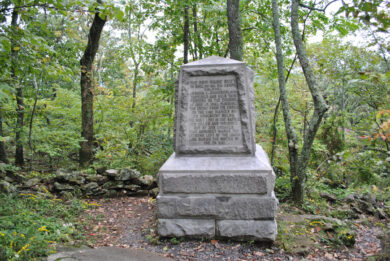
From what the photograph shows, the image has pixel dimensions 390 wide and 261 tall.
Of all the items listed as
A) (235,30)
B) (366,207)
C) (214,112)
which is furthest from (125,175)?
(366,207)

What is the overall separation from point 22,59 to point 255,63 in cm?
789

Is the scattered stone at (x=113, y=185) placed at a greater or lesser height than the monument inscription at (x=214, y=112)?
lesser

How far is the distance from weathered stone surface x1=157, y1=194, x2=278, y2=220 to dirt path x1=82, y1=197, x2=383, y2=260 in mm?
351

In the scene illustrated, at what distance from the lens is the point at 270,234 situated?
3.44 metres

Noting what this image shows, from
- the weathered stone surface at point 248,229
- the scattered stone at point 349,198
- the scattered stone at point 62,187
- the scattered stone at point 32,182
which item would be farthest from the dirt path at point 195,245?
the scattered stone at point 32,182

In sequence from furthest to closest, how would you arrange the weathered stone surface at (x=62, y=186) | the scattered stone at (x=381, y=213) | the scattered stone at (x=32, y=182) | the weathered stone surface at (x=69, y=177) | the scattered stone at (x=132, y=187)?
the scattered stone at (x=132, y=187) < the weathered stone surface at (x=69, y=177) < the weathered stone surface at (x=62, y=186) < the scattered stone at (x=32, y=182) < the scattered stone at (x=381, y=213)

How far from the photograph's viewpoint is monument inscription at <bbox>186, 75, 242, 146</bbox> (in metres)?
3.96

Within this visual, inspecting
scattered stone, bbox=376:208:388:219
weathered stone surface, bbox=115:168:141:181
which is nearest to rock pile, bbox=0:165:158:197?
weathered stone surface, bbox=115:168:141:181

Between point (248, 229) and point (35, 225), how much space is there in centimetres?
271

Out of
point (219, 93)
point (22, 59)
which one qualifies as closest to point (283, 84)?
point (219, 93)

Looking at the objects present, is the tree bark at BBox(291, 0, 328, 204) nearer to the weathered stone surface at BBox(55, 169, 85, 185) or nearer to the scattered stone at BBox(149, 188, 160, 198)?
the scattered stone at BBox(149, 188, 160, 198)

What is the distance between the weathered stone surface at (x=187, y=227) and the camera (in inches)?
141

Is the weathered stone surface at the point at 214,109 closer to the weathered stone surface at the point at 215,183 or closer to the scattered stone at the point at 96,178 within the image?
the weathered stone surface at the point at 215,183

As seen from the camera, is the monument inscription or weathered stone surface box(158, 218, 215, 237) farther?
the monument inscription
